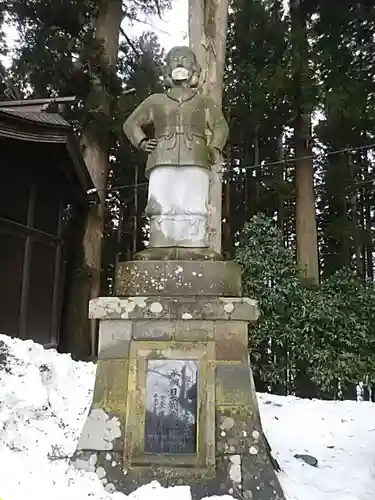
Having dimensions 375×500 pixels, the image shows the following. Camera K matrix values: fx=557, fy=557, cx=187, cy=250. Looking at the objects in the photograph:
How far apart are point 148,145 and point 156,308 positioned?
1.35 metres

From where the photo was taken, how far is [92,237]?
37.0 feet

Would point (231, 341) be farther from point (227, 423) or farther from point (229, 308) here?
point (227, 423)

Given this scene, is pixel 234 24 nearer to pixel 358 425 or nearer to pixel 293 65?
pixel 293 65

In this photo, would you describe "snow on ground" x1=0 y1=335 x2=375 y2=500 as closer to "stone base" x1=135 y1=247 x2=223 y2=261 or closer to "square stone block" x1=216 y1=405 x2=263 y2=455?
"square stone block" x1=216 y1=405 x2=263 y2=455

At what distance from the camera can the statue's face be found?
4348mm

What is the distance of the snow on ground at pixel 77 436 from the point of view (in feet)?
12.1

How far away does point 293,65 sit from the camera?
10914mm

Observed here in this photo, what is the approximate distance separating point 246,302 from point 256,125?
1072 cm

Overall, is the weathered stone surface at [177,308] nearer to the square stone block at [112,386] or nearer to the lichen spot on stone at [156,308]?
the lichen spot on stone at [156,308]

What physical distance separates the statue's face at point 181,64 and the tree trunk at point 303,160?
6.93m

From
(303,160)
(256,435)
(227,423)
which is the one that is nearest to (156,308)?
(227,423)

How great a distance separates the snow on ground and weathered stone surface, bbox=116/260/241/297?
4.25ft

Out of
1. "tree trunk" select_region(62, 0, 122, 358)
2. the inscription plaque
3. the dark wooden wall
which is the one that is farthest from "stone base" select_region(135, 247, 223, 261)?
"tree trunk" select_region(62, 0, 122, 358)

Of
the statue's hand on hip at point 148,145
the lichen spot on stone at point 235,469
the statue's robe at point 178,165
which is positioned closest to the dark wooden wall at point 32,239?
the statue's hand on hip at point 148,145
